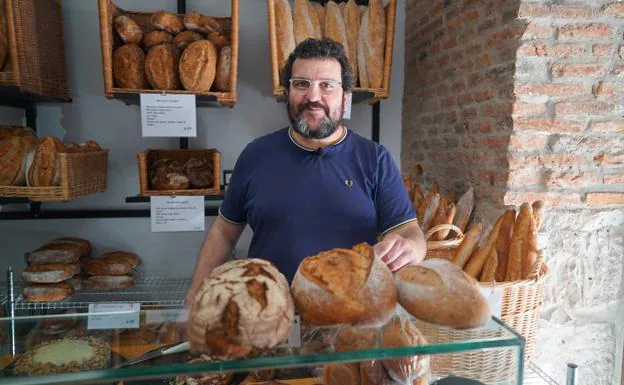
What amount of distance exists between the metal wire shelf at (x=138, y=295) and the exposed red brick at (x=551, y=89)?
1.59 m

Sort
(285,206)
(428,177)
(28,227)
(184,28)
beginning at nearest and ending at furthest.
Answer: (285,206) → (184,28) → (28,227) → (428,177)

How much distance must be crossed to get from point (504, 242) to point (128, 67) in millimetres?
1616

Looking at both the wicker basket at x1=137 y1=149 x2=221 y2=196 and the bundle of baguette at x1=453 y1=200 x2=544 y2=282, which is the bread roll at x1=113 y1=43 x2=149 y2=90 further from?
the bundle of baguette at x1=453 y1=200 x2=544 y2=282

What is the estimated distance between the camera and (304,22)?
6.41 feet

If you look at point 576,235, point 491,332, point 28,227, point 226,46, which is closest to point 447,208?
point 576,235

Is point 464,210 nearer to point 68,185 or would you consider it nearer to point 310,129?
point 310,129

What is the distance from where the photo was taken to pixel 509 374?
1.83 ft

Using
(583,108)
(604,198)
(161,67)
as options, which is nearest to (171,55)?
(161,67)

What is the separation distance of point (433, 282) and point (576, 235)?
1.51 meters

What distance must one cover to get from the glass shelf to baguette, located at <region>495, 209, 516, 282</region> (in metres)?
0.98

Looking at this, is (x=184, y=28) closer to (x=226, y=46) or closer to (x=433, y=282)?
(x=226, y=46)

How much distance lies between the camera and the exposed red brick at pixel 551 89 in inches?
63.3

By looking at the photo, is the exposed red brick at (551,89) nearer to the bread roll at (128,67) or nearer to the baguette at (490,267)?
the baguette at (490,267)

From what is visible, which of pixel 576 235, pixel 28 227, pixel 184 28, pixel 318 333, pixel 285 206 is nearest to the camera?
pixel 318 333
